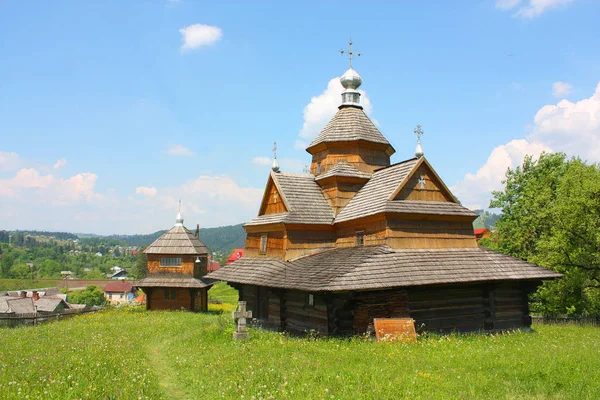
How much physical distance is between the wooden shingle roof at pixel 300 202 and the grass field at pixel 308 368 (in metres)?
5.73

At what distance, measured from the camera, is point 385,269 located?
51.0 feet

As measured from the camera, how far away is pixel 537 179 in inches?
1233

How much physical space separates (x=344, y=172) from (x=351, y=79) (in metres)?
6.00

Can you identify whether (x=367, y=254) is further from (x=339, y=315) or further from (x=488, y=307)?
(x=488, y=307)

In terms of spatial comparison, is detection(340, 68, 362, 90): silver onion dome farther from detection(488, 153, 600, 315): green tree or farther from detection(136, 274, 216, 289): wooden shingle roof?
detection(136, 274, 216, 289): wooden shingle roof

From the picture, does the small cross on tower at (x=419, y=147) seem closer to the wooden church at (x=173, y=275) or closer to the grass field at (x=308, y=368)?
the grass field at (x=308, y=368)

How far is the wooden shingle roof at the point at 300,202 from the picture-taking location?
2033cm

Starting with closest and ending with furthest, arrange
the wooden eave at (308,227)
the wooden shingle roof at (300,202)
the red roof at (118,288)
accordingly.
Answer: the wooden eave at (308,227), the wooden shingle roof at (300,202), the red roof at (118,288)

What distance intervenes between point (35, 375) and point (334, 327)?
8.93 metres

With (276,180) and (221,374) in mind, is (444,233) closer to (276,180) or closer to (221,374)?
(276,180)

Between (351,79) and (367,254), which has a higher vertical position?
(351,79)

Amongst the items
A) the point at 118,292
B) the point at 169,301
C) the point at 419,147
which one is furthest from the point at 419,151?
the point at 118,292

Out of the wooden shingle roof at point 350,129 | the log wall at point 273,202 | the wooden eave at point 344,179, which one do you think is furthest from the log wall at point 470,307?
the wooden shingle roof at point 350,129

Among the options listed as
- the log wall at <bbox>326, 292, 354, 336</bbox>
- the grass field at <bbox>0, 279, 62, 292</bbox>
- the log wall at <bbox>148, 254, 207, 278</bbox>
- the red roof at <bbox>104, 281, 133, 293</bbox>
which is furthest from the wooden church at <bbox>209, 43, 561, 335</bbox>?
the grass field at <bbox>0, 279, 62, 292</bbox>
